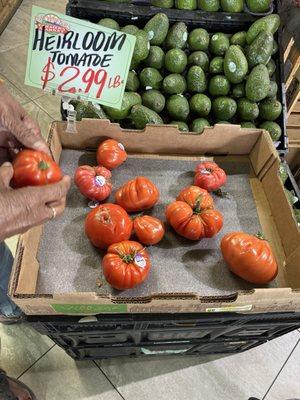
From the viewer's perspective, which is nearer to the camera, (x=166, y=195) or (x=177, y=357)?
(x=166, y=195)

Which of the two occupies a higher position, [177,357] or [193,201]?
[193,201]

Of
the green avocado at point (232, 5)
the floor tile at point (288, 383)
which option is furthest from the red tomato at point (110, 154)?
the floor tile at point (288, 383)

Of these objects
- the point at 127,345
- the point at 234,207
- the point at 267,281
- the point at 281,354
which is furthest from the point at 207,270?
the point at 281,354

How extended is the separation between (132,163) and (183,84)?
1.60 ft

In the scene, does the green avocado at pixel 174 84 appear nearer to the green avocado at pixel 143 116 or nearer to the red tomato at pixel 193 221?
the green avocado at pixel 143 116

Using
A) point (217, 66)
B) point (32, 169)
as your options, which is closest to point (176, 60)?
point (217, 66)

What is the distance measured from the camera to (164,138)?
4.80 feet

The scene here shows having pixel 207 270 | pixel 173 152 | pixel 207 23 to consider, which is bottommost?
pixel 207 270

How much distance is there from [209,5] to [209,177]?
101cm

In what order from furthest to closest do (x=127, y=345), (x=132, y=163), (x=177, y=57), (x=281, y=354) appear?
1. (x=281, y=354)
2. (x=177, y=57)
3. (x=132, y=163)
4. (x=127, y=345)

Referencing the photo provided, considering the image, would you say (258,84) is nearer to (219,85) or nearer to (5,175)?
(219,85)

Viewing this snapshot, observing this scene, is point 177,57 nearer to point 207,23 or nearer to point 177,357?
point 207,23

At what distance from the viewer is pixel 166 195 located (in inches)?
56.1

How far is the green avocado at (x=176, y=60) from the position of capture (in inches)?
65.6
